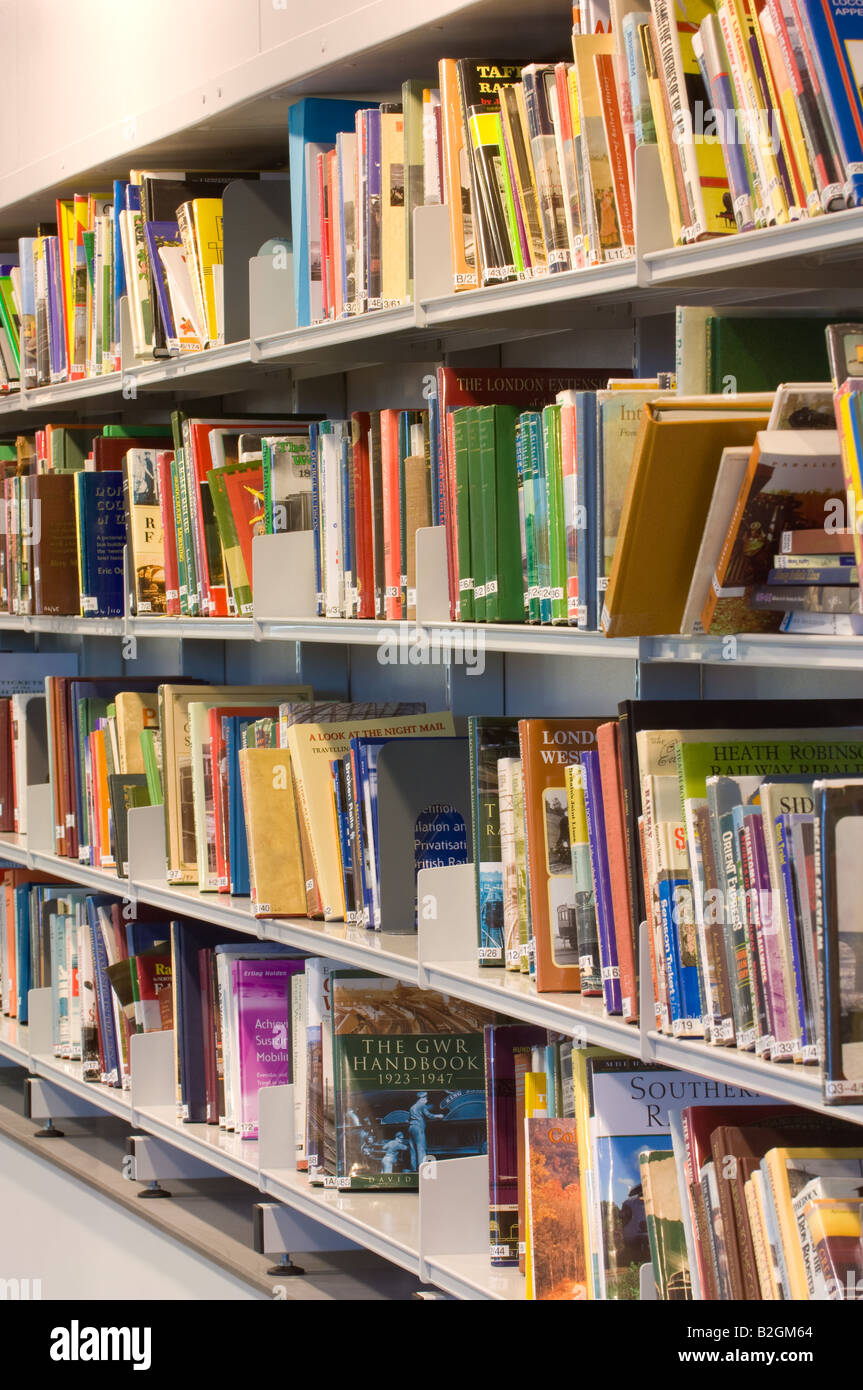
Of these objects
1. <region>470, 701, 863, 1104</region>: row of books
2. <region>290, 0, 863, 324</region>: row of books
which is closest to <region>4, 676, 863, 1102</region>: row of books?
<region>470, 701, 863, 1104</region>: row of books

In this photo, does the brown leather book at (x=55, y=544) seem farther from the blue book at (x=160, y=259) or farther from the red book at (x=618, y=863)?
the red book at (x=618, y=863)

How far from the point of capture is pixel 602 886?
2160mm

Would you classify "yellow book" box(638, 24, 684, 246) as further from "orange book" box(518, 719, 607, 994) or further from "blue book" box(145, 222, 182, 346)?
"blue book" box(145, 222, 182, 346)

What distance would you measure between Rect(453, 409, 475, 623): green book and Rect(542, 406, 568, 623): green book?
0.21m

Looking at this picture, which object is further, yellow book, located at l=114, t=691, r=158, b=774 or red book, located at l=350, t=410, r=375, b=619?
yellow book, located at l=114, t=691, r=158, b=774

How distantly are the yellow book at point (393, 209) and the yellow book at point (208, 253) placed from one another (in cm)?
78

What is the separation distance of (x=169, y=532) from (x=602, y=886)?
68.8 inches

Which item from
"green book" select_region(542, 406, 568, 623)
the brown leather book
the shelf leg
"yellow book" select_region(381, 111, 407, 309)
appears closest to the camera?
"green book" select_region(542, 406, 568, 623)

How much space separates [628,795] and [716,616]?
31 centimetres

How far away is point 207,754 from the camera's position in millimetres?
3408

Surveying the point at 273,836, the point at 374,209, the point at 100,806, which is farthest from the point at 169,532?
the point at 374,209

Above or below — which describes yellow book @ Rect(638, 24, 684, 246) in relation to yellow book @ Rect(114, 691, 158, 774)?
above

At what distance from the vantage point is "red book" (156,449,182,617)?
363 centimetres
